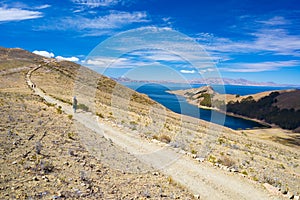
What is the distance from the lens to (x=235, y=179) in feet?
40.8

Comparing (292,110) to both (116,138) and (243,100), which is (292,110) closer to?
(243,100)

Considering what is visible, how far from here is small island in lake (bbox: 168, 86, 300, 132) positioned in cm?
12188

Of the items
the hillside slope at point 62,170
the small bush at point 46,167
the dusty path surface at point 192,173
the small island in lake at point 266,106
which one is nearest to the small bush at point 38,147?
the hillside slope at point 62,170

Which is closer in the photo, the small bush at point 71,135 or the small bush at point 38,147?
the small bush at point 38,147

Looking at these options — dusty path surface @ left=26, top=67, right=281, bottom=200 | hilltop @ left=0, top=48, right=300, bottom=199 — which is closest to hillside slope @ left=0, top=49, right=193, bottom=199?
hilltop @ left=0, top=48, right=300, bottom=199

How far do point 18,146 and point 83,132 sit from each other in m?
6.08

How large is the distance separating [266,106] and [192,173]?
489 ft

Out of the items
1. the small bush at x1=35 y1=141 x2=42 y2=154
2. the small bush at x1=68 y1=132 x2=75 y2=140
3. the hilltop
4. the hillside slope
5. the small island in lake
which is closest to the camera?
the hillside slope

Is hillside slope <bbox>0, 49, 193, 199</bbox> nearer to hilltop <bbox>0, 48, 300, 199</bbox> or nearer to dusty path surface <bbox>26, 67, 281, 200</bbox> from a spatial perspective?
hilltop <bbox>0, 48, 300, 199</bbox>

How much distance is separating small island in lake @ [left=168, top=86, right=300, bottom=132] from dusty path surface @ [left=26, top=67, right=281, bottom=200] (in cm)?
10954

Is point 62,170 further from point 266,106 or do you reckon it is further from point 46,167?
point 266,106

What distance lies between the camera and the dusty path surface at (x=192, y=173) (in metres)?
10.9

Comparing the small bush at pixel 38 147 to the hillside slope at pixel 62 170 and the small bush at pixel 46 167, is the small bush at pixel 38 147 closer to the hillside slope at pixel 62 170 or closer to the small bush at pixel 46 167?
the hillside slope at pixel 62 170

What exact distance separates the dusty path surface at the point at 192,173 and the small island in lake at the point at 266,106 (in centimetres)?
10954
